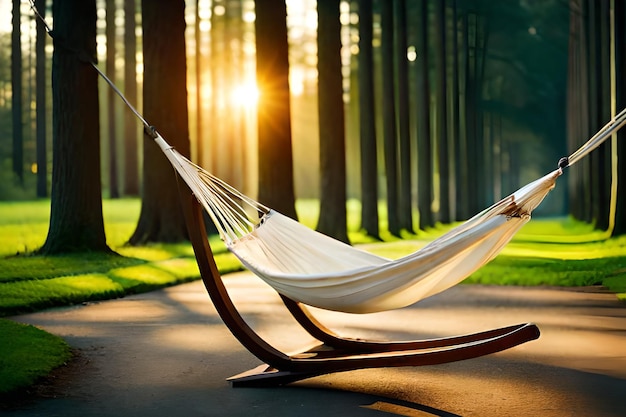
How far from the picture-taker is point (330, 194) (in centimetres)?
1630

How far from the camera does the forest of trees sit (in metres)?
12.6

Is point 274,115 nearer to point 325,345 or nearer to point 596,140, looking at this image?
point 325,345

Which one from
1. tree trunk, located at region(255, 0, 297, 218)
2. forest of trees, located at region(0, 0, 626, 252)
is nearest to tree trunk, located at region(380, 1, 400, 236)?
forest of trees, located at region(0, 0, 626, 252)

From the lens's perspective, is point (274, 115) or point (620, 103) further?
point (620, 103)

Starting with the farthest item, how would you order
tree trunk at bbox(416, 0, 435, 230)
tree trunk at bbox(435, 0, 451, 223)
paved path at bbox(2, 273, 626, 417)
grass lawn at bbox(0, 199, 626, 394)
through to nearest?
1. tree trunk at bbox(435, 0, 451, 223)
2. tree trunk at bbox(416, 0, 435, 230)
3. grass lawn at bbox(0, 199, 626, 394)
4. paved path at bbox(2, 273, 626, 417)

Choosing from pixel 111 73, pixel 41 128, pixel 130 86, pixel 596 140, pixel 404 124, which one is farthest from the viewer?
pixel 130 86

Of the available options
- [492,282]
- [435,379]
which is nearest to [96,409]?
[435,379]

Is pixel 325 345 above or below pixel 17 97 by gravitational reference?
below

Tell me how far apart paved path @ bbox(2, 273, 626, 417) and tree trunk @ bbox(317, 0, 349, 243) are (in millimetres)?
8193

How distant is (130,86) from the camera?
3003 centimetres

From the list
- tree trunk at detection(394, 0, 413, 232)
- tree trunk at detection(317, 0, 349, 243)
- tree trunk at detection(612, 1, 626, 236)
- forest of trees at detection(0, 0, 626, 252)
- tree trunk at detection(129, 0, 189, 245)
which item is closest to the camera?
forest of trees at detection(0, 0, 626, 252)

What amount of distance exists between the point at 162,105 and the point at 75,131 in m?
2.18

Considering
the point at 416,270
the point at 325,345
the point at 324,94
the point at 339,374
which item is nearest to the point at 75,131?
the point at 324,94

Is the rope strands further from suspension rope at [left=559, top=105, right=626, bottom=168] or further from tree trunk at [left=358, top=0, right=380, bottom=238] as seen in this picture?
tree trunk at [left=358, top=0, right=380, bottom=238]
